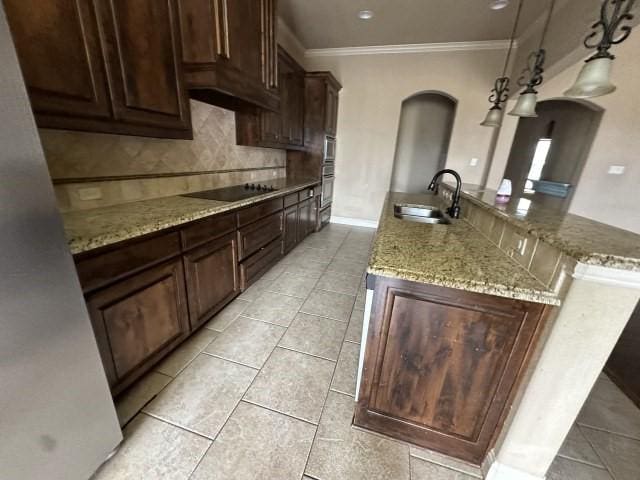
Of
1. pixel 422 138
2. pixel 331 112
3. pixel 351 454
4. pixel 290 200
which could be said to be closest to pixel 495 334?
pixel 351 454

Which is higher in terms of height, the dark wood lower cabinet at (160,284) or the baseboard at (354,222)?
the dark wood lower cabinet at (160,284)

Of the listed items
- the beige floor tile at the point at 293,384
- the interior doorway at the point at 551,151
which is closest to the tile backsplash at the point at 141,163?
the beige floor tile at the point at 293,384

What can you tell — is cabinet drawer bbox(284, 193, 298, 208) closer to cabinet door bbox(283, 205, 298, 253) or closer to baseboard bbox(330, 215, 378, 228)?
cabinet door bbox(283, 205, 298, 253)

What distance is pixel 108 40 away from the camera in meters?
1.22

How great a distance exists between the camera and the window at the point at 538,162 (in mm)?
5469

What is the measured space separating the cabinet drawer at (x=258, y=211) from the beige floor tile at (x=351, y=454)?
1.54m

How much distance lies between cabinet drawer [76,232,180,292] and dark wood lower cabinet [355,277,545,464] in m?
1.18

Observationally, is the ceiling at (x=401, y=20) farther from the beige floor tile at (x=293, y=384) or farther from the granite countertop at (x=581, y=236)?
the beige floor tile at (x=293, y=384)

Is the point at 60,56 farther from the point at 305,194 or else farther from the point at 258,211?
the point at 305,194

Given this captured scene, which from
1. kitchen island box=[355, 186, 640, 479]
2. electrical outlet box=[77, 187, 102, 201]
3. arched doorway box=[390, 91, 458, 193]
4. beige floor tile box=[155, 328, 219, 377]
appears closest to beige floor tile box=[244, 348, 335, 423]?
kitchen island box=[355, 186, 640, 479]

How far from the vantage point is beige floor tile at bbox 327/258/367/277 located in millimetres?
3013

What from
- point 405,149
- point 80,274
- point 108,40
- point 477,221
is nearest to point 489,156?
point 405,149

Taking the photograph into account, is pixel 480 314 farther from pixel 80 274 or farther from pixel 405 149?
pixel 405 149

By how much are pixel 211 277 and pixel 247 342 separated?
543mm
